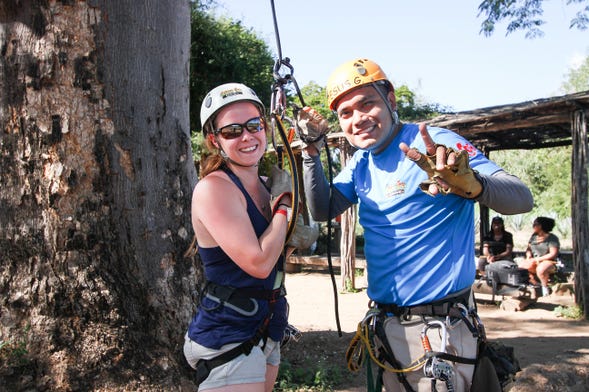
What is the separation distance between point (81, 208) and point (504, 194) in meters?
2.73

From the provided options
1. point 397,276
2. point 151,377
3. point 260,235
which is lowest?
point 151,377

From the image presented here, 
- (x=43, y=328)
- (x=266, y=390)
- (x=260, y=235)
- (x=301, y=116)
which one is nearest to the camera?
(x=260, y=235)

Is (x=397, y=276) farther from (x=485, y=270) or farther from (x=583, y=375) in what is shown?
(x=485, y=270)

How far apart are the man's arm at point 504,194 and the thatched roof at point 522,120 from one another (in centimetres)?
709

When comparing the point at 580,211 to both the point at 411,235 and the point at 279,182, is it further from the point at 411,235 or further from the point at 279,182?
the point at 279,182

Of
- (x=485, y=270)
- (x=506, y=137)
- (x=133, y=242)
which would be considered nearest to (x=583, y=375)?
(x=133, y=242)

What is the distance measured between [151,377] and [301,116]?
219 cm

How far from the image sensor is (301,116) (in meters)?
2.61

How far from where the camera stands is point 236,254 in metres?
2.13

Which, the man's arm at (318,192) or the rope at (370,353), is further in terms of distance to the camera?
the man's arm at (318,192)

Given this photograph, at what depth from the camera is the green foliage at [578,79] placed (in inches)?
1610

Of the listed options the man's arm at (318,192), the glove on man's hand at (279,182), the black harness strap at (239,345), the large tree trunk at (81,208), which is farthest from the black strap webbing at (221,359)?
the large tree trunk at (81,208)

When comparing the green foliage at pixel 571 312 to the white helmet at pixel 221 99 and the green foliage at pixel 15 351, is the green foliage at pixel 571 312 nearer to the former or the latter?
the green foliage at pixel 15 351

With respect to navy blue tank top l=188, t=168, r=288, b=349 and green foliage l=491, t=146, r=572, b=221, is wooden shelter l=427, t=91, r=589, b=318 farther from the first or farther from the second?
green foliage l=491, t=146, r=572, b=221
